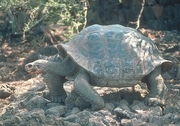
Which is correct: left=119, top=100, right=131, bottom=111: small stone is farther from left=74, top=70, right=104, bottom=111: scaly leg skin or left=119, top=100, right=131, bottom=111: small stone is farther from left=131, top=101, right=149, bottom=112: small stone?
left=74, top=70, right=104, bottom=111: scaly leg skin

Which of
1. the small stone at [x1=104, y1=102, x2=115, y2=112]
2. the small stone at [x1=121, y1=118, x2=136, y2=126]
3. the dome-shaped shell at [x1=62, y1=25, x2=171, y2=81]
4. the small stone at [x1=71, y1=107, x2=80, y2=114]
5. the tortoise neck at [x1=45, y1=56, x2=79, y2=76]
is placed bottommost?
the small stone at [x1=71, y1=107, x2=80, y2=114]

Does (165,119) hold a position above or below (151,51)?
below

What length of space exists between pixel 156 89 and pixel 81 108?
0.85 metres

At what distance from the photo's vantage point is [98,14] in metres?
9.60

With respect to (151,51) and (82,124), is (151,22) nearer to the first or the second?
(151,51)

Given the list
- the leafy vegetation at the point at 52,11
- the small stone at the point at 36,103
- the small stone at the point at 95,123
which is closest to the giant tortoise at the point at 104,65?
the small stone at the point at 36,103

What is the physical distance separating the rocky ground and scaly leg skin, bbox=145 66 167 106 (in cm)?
9

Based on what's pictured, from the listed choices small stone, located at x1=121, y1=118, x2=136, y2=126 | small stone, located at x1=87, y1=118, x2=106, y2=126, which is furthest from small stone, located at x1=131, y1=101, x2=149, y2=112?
small stone, located at x1=87, y1=118, x2=106, y2=126

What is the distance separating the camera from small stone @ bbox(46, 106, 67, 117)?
417cm

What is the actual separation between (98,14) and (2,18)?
2.19m

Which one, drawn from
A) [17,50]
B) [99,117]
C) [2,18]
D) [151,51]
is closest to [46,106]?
[99,117]

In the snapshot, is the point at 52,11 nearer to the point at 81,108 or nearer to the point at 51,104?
the point at 51,104

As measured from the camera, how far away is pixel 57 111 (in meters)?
4.21

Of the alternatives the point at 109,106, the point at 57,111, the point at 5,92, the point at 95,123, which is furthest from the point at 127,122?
the point at 5,92
